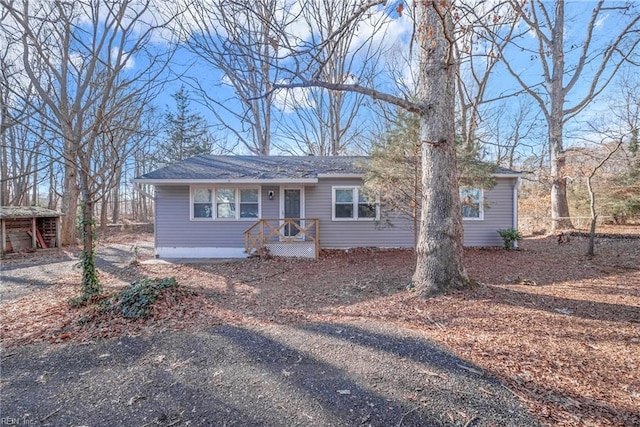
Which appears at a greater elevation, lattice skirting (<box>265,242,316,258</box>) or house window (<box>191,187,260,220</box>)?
house window (<box>191,187,260,220</box>)

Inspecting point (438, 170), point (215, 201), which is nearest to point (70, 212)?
point (215, 201)

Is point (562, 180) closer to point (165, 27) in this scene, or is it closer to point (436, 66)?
point (436, 66)

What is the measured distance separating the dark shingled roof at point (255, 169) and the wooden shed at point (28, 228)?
578cm

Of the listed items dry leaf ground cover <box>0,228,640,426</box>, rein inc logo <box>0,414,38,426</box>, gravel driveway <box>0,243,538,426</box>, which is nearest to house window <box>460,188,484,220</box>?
dry leaf ground cover <box>0,228,640,426</box>

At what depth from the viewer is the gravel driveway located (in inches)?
79.8

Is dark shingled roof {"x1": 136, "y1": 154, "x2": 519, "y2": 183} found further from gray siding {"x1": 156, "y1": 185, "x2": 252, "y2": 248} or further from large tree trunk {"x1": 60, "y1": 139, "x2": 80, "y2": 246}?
large tree trunk {"x1": 60, "y1": 139, "x2": 80, "y2": 246}

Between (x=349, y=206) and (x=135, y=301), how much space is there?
22.7 feet

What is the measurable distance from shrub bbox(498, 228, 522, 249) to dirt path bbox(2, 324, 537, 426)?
7969 millimetres

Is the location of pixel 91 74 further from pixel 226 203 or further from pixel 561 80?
pixel 561 80

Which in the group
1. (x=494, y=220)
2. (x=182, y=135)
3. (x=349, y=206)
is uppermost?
(x=182, y=135)

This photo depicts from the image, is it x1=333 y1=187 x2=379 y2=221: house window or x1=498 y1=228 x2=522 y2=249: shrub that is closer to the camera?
x1=498 y1=228 x2=522 y2=249: shrub

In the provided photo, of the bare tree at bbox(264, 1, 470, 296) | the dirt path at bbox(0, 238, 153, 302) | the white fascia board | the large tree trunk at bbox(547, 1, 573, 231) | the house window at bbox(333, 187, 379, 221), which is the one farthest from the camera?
the large tree trunk at bbox(547, 1, 573, 231)

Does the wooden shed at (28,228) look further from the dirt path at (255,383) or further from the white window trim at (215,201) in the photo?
the dirt path at (255,383)

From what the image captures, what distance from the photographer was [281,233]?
30.7 ft
